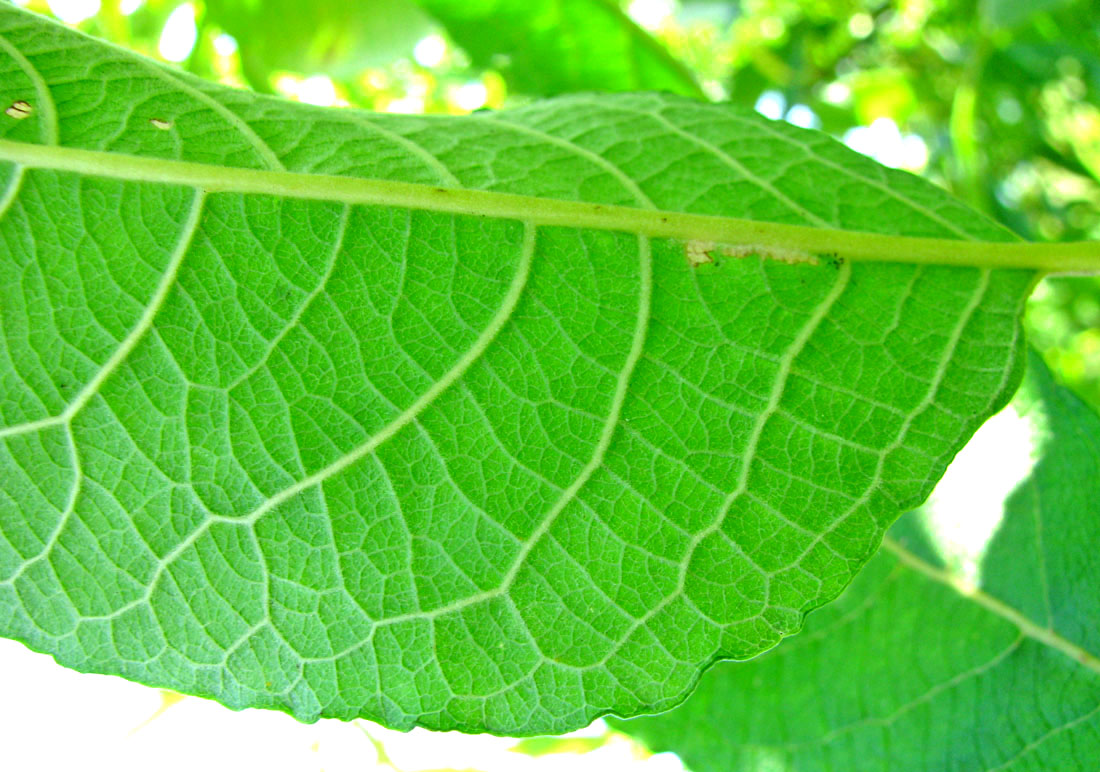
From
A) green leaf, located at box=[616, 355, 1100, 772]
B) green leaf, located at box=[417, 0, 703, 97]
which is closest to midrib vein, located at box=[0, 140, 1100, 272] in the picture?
green leaf, located at box=[616, 355, 1100, 772]

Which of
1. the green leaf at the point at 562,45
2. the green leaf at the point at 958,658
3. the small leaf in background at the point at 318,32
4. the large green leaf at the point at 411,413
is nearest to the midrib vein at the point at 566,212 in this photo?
the large green leaf at the point at 411,413

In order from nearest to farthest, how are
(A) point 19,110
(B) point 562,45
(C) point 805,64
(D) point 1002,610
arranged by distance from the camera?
1. (A) point 19,110
2. (D) point 1002,610
3. (B) point 562,45
4. (C) point 805,64

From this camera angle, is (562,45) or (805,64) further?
(805,64)

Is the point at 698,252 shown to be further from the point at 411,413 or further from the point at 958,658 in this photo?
the point at 958,658

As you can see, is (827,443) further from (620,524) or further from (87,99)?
(87,99)

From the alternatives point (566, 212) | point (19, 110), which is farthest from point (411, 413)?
point (19, 110)
